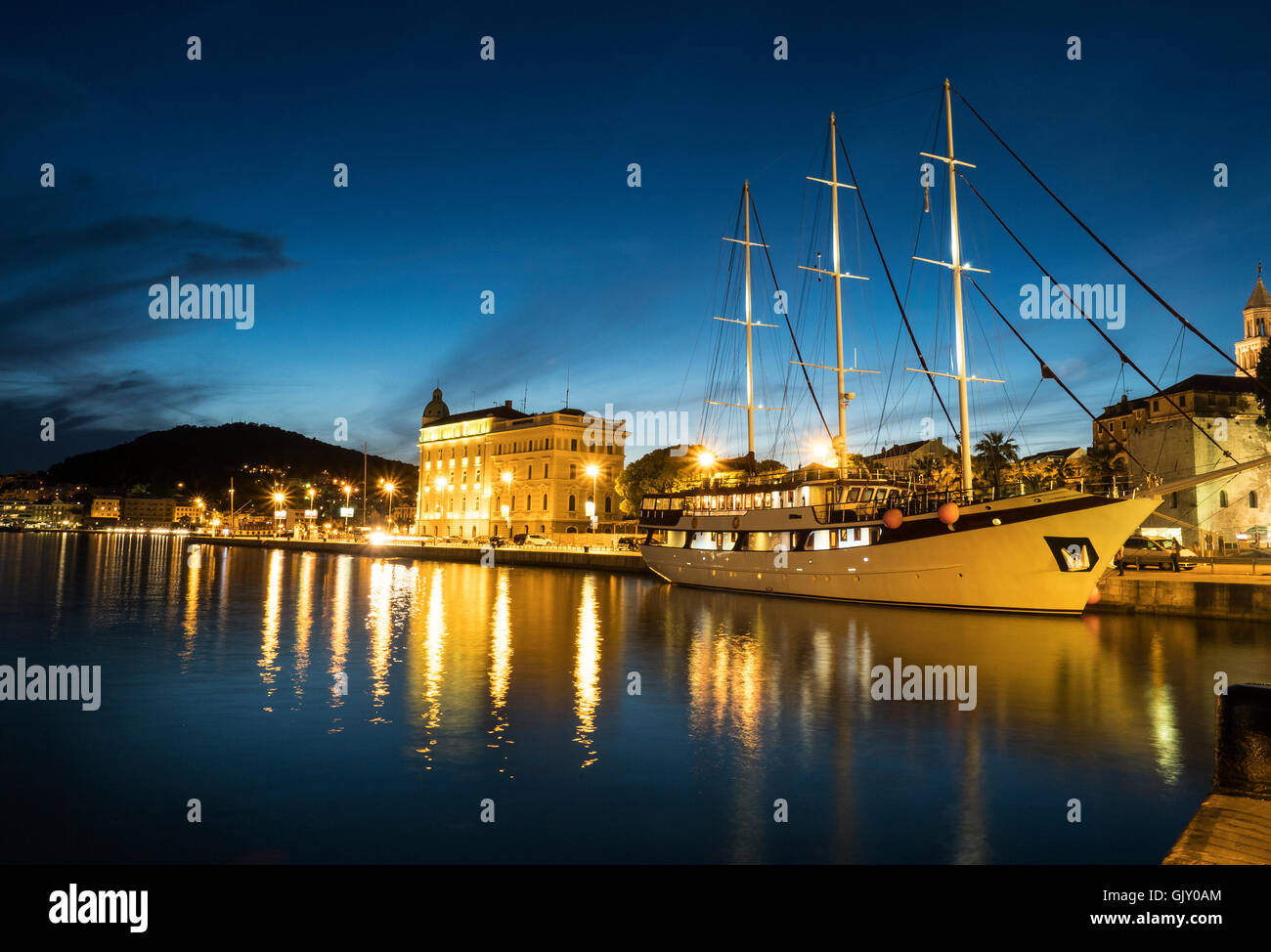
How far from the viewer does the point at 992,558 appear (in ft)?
97.0

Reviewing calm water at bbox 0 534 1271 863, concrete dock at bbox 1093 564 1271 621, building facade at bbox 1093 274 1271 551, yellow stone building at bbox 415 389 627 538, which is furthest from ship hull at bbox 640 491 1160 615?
yellow stone building at bbox 415 389 627 538

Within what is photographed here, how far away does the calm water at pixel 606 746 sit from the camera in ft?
28.5

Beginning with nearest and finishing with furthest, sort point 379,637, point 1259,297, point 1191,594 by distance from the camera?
point 379,637, point 1191,594, point 1259,297

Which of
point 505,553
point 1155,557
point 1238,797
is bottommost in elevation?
point 505,553

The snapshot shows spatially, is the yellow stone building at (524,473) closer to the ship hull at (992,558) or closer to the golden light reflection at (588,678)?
the ship hull at (992,558)

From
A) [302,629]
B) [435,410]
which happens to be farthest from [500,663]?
[435,410]

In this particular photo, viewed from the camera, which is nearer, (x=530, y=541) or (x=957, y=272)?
(x=957, y=272)

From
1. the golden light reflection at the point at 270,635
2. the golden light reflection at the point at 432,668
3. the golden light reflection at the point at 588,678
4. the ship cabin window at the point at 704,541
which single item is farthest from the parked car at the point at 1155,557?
the golden light reflection at the point at 270,635

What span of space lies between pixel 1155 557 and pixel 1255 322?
73.2 meters

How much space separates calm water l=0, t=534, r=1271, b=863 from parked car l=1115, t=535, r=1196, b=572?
929cm

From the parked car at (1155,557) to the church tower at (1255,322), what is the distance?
209 feet

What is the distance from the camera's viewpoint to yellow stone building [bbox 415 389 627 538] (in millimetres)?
104750

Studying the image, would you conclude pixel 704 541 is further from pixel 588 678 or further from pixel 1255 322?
pixel 1255 322

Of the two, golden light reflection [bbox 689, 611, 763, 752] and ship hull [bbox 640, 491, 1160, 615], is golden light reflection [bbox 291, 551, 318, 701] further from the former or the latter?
ship hull [bbox 640, 491, 1160, 615]
